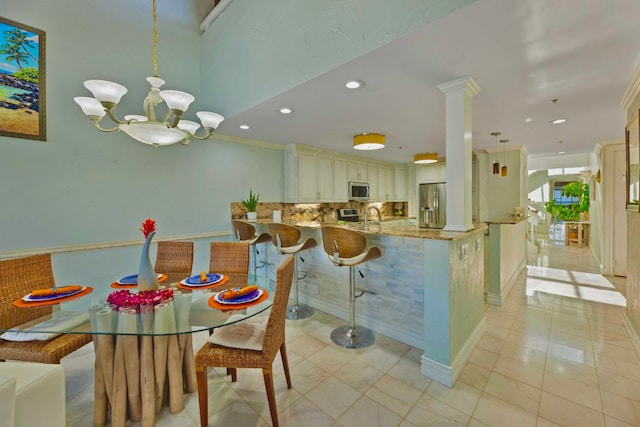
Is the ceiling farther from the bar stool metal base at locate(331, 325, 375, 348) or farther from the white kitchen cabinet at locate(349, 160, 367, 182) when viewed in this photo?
the bar stool metal base at locate(331, 325, 375, 348)

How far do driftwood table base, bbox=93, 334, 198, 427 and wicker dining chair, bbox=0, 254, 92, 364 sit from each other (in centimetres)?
21

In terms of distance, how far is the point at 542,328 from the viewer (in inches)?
110

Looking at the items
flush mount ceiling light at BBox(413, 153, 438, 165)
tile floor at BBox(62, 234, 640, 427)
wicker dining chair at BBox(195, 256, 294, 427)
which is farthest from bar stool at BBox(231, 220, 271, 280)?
flush mount ceiling light at BBox(413, 153, 438, 165)

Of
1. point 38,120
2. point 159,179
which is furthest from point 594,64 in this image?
point 38,120

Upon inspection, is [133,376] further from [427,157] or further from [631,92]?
[427,157]

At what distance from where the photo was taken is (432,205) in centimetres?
559

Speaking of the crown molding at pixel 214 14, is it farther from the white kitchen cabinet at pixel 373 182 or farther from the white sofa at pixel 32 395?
the white kitchen cabinet at pixel 373 182

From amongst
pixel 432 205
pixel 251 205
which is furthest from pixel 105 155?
pixel 432 205

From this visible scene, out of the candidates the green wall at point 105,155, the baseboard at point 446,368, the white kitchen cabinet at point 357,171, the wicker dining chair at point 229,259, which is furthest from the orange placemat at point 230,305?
the white kitchen cabinet at point 357,171

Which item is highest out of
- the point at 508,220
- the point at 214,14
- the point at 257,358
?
the point at 214,14

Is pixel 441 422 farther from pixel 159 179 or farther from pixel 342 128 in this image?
pixel 159 179

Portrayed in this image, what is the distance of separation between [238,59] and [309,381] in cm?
328

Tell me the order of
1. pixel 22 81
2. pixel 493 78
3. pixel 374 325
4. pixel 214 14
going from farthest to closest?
1. pixel 214 14
2. pixel 374 325
3. pixel 22 81
4. pixel 493 78

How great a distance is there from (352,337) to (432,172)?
4.97 m
